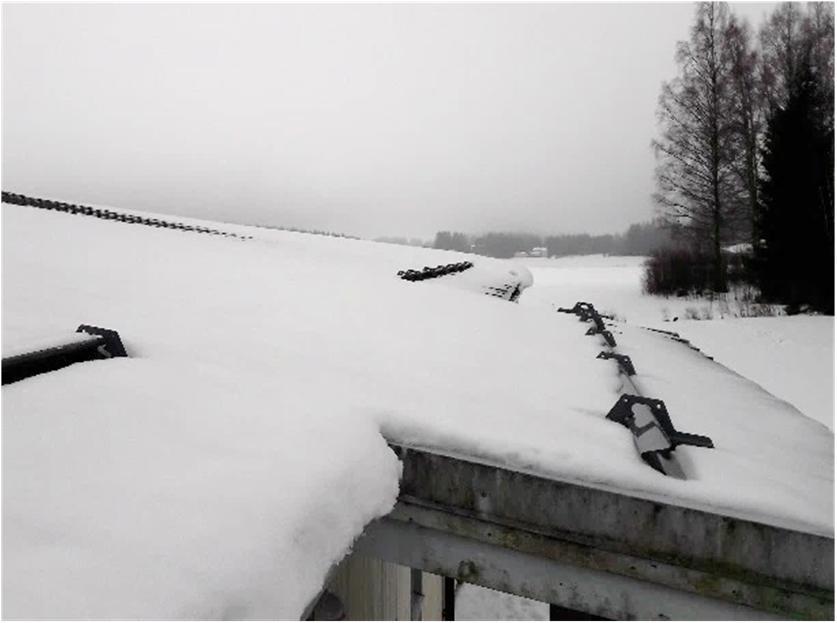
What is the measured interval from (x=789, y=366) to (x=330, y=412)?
37.0ft

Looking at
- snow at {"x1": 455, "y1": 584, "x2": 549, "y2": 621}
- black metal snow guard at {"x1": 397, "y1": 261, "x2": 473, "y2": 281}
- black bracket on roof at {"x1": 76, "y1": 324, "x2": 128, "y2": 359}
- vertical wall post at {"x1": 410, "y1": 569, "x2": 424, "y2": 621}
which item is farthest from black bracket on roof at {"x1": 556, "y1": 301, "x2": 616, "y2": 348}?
black bracket on roof at {"x1": 76, "y1": 324, "x2": 128, "y2": 359}

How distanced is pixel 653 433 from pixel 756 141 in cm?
2046

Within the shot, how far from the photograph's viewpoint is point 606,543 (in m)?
1.45

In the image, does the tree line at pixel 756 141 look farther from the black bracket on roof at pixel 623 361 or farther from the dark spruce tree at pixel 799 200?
the black bracket on roof at pixel 623 361

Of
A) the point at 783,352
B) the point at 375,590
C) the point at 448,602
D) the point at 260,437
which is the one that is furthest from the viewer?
the point at 783,352

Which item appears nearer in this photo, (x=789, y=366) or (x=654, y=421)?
(x=654, y=421)

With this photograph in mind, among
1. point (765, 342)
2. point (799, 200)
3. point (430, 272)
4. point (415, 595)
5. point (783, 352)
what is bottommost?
point (415, 595)

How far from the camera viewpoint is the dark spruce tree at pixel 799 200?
14805 millimetres

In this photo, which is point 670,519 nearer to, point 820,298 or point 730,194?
point 820,298

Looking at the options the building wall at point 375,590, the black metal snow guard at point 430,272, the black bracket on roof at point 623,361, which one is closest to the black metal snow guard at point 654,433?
the black bracket on roof at point 623,361

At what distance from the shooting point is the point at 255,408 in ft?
5.18

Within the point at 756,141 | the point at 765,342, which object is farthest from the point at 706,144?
the point at 765,342

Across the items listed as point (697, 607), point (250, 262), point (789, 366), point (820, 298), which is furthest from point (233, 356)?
point (820, 298)

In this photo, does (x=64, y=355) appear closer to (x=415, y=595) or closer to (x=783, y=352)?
(x=415, y=595)
